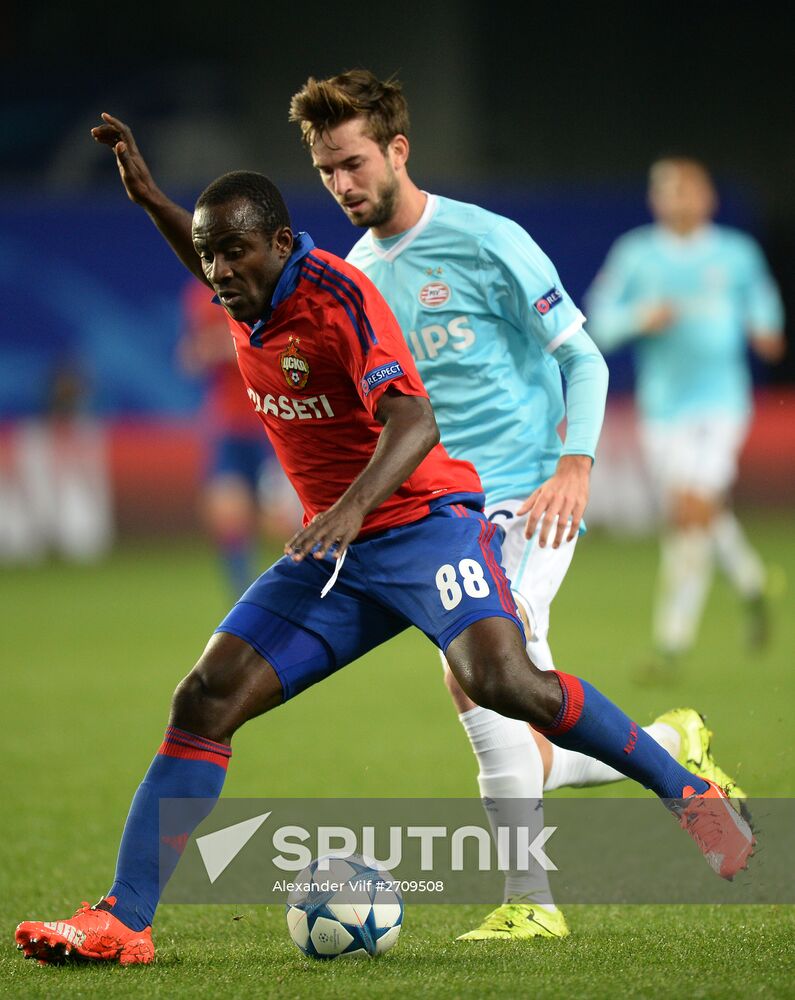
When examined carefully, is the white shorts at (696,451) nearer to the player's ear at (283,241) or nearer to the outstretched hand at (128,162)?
the outstretched hand at (128,162)

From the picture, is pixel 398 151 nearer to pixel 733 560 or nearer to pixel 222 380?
pixel 733 560

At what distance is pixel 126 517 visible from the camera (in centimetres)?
1576

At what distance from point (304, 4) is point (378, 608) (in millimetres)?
18663

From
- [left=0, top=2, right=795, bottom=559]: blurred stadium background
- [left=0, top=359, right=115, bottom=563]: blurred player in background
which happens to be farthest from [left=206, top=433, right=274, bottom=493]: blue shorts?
[left=0, top=2, right=795, bottom=559]: blurred stadium background

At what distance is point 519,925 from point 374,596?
90 centimetres

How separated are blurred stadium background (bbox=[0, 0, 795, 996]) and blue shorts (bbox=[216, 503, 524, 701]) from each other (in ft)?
2.47

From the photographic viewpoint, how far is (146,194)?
464 cm

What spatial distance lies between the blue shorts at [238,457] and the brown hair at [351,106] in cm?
664

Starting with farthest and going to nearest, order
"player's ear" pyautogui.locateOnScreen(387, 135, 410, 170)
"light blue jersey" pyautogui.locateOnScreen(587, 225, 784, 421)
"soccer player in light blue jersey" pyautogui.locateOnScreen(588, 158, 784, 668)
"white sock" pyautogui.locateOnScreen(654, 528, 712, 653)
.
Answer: "light blue jersey" pyautogui.locateOnScreen(587, 225, 784, 421) → "soccer player in light blue jersey" pyautogui.locateOnScreen(588, 158, 784, 668) → "white sock" pyautogui.locateOnScreen(654, 528, 712, 653) → "player's ear" pyautogui.locateOnScreen(387, 135, 410, 170)

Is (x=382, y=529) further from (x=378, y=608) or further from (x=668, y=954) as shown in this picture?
(x=668, y=954)

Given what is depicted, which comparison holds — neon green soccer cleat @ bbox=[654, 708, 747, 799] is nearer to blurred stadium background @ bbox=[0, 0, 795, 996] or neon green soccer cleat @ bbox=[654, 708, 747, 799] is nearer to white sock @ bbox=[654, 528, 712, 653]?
blurred stadium background @ bbox=[0, 0, 795, 996]

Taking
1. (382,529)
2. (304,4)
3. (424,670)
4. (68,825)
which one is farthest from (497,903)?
(304,4)

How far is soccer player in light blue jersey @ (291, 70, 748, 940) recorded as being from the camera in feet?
14.1

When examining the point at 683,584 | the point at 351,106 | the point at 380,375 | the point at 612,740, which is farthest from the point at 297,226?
the point at 612,740
